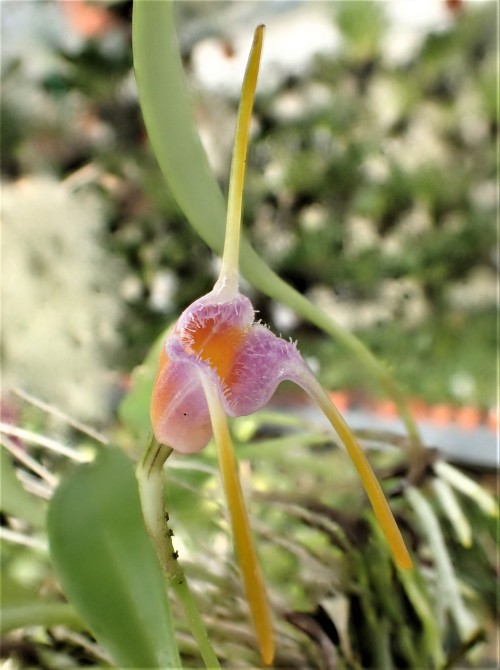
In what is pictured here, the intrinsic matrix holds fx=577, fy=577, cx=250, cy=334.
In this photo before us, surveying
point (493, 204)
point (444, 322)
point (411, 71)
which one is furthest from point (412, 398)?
point (411, 71)

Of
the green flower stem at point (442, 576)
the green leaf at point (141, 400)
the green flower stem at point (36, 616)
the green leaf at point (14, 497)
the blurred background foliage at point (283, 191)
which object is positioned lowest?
the green flower stem at point (36, 616)

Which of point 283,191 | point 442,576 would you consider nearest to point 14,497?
point 442,576

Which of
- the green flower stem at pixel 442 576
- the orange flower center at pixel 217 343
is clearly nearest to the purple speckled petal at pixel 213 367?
the orange flower center at pixel 217 343

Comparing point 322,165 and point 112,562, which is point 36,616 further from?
point 322,165

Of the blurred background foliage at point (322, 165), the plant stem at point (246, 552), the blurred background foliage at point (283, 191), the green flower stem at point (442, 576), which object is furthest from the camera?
the blurred background foliage at point (322, 165)

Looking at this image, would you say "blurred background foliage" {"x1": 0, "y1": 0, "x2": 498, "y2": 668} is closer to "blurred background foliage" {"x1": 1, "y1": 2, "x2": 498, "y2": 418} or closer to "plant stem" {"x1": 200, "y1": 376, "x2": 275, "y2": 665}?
"blurred background foliage" {"x1": 1, "y1": 2, "x2": 498, "y2": 418}

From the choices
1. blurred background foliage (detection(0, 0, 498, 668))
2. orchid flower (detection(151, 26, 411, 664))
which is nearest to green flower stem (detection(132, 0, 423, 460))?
orchid flower (detection(151, 26, 411, 664))

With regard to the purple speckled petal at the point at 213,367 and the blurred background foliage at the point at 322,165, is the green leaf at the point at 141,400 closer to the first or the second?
the purple speckled petal at the point at 213,367
